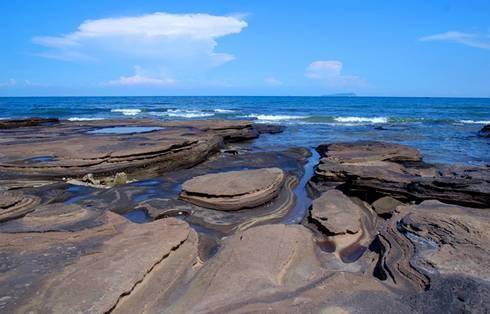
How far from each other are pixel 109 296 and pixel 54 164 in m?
5.69

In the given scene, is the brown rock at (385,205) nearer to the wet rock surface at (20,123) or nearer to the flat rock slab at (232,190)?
the flat rock slab at (232,190)

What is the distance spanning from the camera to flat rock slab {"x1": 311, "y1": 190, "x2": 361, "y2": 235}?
501 centimetres

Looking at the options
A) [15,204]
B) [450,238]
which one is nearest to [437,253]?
[450,238]

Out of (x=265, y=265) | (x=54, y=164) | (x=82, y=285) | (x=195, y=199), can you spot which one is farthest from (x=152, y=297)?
(x=54, y=164)

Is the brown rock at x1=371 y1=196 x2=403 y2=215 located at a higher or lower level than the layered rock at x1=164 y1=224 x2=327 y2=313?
lower

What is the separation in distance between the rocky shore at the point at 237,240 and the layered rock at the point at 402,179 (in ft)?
0.08

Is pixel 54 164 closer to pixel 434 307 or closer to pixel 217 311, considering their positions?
pixel 217 311

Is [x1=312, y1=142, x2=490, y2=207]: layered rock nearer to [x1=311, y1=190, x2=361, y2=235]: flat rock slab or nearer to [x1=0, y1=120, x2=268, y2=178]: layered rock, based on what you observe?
[x1=311, y1=190, x2=361, y2=235]: flat rock slab

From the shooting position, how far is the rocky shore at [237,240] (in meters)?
2.96

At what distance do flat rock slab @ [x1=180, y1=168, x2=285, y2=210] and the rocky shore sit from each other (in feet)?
0.09

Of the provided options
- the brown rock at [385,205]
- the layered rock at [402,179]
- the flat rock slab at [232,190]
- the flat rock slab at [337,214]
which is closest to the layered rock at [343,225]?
the flat rock slab at [337,214]

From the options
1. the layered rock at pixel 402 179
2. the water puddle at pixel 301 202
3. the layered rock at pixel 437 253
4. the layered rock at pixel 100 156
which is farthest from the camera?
the layered rock at pixel 100 156

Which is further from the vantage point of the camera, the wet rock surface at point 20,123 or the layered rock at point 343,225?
the wet rock surface at point 20,123

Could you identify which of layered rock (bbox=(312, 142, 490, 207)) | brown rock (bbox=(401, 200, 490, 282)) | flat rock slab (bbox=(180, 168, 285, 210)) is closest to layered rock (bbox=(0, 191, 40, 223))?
flat rock slab (bbox=(180, 168, 285, 210))
